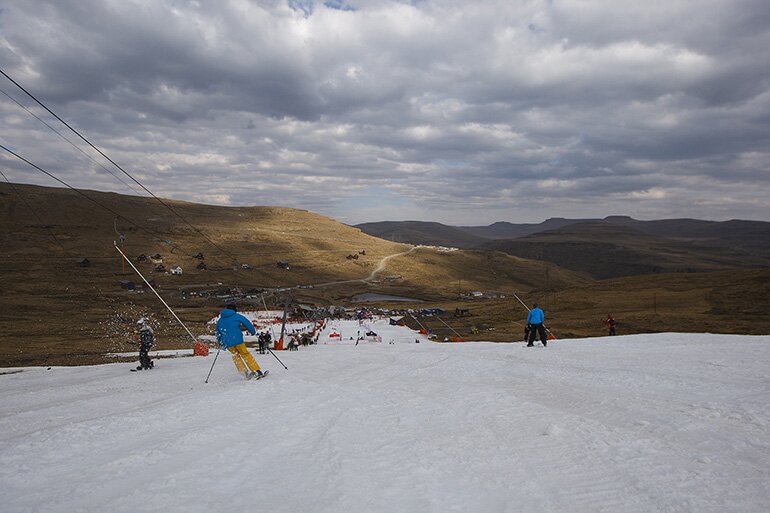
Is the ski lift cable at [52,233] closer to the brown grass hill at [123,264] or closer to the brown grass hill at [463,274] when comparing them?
the brown grass hill at [123,264]

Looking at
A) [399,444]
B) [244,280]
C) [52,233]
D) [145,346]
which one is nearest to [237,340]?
[145,346]

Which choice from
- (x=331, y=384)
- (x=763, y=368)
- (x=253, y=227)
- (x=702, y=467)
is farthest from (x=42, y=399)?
(x=253, y=227)

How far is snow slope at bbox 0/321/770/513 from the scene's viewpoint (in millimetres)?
4562

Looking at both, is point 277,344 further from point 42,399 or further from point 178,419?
point 178,419

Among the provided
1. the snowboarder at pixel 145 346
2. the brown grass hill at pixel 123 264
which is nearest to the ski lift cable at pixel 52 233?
the brown grass hill at pixel 123 264

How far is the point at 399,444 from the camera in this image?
6.04 metres

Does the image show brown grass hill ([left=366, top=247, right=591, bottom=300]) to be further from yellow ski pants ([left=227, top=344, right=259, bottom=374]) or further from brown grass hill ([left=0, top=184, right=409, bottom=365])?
yellow ski pants ([left=227, top=344, right=259, bottom=374])

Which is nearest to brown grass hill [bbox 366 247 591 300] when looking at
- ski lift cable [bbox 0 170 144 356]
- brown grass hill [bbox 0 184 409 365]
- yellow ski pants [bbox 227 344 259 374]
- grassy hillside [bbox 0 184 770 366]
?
grassy hillside [bbox 0 184 770 366]

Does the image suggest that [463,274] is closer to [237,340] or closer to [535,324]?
[535,324]

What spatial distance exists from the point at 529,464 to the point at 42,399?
976cm

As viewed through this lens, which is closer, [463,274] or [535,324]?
[535,324]

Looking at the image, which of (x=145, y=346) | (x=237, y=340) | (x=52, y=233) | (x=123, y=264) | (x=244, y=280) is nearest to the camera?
(x=237, y=340)

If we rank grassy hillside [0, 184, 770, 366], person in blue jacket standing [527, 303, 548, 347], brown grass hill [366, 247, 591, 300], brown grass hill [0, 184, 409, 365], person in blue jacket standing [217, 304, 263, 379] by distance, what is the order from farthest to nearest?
brown grass hill [366, 247, 591, 300]
brown grass hill [0, 184, 409, 365]
grassy hillside [0, 184, 770, 366]
person in blue jacket standing [527, 303, 548, 347]
person in blue jacket standing [217, 304, 263, 379]

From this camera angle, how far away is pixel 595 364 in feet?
41.5
